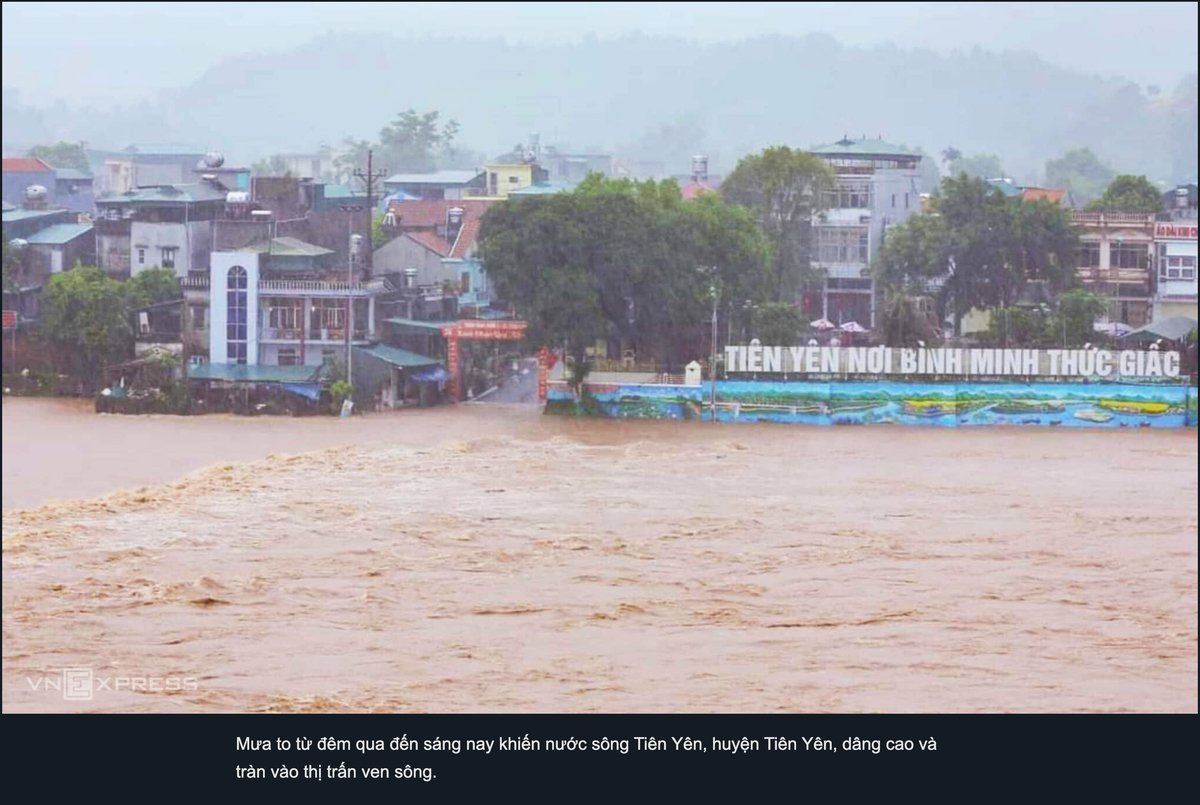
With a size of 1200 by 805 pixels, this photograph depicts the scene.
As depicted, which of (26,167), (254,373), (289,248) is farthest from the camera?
(26,167)

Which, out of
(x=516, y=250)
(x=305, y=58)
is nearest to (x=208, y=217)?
(x=516, y=250)

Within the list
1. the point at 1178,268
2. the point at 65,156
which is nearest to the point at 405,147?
the point at 65,156

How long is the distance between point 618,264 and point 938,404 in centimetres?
324

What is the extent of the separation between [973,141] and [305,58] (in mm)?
23667

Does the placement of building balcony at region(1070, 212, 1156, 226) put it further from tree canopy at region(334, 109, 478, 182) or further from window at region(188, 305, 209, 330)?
tree canopy at region(334, 109, 478, 182)

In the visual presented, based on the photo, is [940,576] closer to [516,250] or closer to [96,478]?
[96,478]

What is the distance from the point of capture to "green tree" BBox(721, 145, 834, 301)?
24812 mm

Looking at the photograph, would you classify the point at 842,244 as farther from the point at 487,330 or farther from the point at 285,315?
the point at 285,315

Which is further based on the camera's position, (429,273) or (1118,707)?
(429,273)

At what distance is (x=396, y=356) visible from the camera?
2116 centimetres

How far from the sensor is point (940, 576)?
1112 cm

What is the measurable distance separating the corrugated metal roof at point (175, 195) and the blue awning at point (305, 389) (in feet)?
10.7

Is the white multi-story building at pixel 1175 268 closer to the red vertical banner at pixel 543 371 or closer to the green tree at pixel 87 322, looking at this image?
the red vertical banner at pixel 543 371
